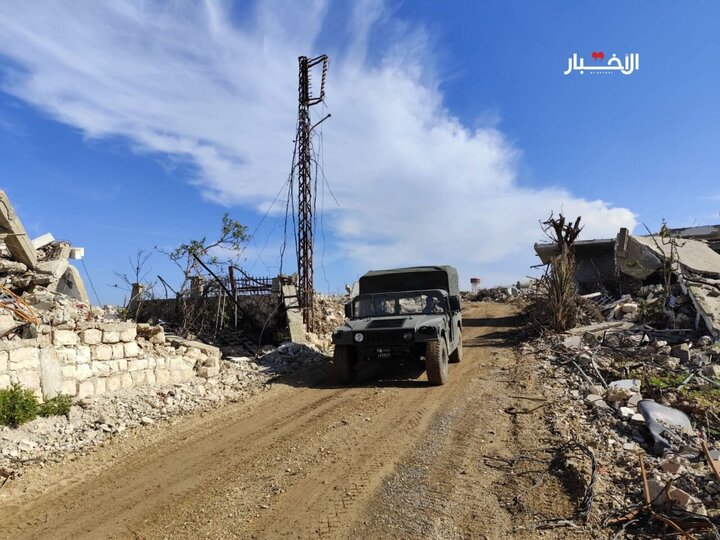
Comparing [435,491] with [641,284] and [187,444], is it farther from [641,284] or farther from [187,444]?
[641,284]

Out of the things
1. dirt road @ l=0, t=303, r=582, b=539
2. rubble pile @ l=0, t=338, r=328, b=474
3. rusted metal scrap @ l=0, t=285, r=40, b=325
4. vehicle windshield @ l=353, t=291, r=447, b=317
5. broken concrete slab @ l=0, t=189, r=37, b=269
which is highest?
broken concrete slab @ l=0, t=189, r=37, b=269

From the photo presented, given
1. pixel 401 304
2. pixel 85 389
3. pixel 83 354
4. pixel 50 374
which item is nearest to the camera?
pixel 50 374

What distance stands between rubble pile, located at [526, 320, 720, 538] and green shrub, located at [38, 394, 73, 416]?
6763 mm

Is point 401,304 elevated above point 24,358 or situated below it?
above

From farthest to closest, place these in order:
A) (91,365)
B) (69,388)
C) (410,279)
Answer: (410,279), (91,365), (69,388)

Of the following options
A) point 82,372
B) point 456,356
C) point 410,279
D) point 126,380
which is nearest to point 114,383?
point 126,380

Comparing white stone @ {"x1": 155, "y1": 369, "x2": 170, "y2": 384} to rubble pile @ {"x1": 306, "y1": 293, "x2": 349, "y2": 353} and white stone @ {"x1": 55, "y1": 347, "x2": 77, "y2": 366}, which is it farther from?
rubble pile @ {"x1": 306, "y1": 293, "x2": 349, "y2": 353}

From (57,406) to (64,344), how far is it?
1095mm

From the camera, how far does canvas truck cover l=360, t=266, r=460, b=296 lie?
36.2 ft

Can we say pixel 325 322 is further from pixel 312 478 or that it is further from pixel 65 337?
pixel 312 478

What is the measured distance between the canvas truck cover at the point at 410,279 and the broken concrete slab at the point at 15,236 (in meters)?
8.73

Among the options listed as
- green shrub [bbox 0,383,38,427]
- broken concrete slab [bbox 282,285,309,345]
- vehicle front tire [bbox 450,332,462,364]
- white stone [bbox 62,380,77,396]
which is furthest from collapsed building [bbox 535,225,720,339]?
green shrub [bbox 0,383,38,427]

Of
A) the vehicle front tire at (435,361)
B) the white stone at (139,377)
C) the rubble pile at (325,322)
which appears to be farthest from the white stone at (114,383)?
the rubble pile at (325,322)

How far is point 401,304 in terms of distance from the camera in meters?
10.0
